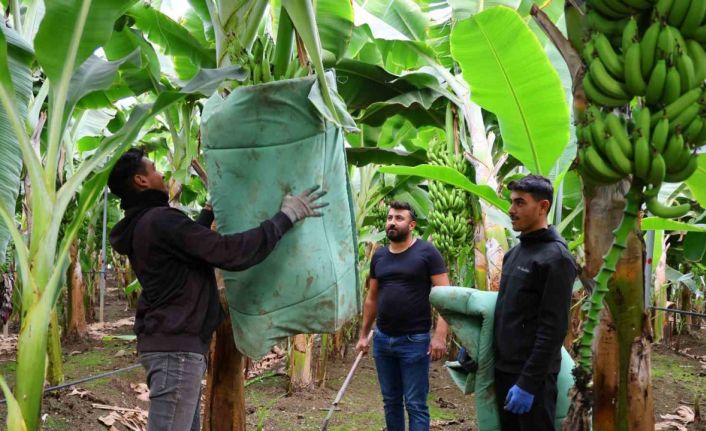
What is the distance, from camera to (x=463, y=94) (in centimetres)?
392

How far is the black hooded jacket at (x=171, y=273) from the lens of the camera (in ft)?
6.20

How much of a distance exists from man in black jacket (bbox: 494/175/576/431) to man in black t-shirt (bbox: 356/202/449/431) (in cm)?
87

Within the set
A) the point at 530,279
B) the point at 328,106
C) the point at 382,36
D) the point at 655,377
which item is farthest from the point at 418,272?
the point at 655,377

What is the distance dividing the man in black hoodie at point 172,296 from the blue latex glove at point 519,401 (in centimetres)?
96

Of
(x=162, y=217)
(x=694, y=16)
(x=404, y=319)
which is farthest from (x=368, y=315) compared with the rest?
(x=694, y=16)

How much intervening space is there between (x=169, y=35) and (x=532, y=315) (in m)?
2.29

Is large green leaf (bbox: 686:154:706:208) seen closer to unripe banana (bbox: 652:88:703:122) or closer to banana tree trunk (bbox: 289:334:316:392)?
unripe banana (bbox: 652:88:703:122)

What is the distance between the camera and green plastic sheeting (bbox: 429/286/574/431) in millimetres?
2402

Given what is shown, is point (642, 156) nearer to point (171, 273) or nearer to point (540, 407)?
point (540, 407)

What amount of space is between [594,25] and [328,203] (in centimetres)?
90

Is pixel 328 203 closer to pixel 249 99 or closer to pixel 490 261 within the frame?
pixel 249 99

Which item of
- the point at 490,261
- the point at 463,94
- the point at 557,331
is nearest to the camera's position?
the point at 557,331

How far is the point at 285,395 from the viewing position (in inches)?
193

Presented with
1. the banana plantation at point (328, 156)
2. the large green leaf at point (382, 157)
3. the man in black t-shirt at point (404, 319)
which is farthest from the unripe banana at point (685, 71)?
the large green leaf at point (382, 157)
